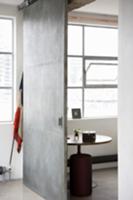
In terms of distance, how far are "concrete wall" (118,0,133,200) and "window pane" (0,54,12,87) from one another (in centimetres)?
294

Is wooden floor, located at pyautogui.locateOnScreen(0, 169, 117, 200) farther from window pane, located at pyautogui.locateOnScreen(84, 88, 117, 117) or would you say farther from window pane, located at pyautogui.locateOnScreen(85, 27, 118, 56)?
window pane, located at pyautogui.locateOnScreen(85, 27, 118, 56)

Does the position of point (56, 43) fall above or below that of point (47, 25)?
below

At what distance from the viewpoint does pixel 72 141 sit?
5160 mm

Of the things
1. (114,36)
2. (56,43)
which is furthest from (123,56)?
(114,36)

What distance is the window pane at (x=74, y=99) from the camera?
6.72 m

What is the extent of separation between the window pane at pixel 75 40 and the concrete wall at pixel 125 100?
3.01 metres

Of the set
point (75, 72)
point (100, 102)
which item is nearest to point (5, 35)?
point (75, 72)

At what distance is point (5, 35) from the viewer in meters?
6.18

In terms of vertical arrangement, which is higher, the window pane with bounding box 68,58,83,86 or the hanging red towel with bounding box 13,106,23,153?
the window pane with bounding box 68,58,83,86

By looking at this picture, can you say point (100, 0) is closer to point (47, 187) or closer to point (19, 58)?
point (19, 58)

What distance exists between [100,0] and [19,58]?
1.68 m

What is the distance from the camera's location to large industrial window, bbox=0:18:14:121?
615 cm

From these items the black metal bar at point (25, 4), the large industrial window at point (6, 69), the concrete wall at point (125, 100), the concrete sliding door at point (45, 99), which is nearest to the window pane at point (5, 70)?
the large industrial window at point (6, 69)

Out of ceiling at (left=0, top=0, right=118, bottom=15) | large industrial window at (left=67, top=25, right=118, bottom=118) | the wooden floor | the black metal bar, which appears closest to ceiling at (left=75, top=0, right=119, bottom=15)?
ceiling at (left=0, top=0, right=118, bottom=15)
